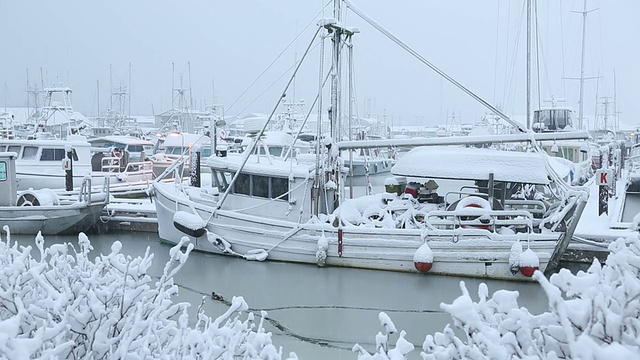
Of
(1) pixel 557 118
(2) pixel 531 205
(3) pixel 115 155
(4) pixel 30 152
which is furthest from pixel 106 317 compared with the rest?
(1) pixel 557 118

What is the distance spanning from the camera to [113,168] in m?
24.9

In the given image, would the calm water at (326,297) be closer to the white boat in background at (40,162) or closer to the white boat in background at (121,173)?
the white boat in background at (40,162)

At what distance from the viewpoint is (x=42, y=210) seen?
1634cm

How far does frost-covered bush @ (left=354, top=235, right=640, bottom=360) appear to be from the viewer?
86.6 inches

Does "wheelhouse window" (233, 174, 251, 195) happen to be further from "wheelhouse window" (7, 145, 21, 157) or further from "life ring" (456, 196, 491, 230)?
"wheelhouse window" (7, 145, 21, 157)

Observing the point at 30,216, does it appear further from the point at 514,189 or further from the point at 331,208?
the point at 514,189

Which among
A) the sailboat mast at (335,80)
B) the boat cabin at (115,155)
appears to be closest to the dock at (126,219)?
the boat cabin at (115,155)

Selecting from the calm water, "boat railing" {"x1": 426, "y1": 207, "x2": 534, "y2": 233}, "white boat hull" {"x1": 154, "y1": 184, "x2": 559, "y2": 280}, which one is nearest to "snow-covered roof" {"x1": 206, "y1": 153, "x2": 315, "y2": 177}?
"white boat hull" {"x1": 154, "y1": 184, "x2": 559, "y2": 280}

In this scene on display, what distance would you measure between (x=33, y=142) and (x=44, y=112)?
24.0 ft

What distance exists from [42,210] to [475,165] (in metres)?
11.1

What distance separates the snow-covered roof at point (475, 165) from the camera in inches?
473

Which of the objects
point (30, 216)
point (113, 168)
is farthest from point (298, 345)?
point (113, 168)

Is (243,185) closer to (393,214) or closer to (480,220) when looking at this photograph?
(393,214)

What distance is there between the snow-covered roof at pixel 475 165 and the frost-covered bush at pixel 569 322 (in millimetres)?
9630
